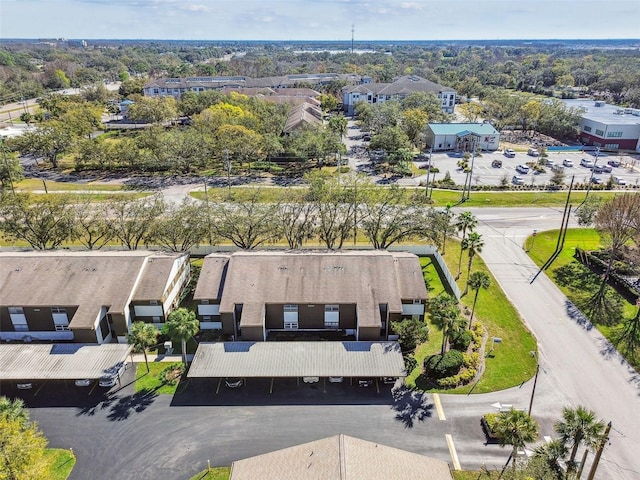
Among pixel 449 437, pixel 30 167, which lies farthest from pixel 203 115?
pixel 449 437

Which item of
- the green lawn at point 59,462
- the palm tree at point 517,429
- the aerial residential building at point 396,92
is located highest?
the aerial residential building at point 396,92

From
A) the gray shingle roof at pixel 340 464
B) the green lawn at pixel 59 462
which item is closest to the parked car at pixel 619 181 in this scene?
the gray shingle roof at pixel 340 464

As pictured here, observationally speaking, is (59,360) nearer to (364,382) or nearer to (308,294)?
(308,294)

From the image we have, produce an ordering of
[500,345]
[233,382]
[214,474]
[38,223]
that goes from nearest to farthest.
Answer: [214,474] < [233,382] < [500,345] < [38,223]

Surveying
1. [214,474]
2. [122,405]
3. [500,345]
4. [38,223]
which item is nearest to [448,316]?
[500,345]

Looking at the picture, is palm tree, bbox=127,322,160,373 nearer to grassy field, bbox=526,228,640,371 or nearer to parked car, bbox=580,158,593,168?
grassy field, bbox=526,228,640,371

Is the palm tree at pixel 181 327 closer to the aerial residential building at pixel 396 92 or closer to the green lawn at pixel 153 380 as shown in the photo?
the green lawn at pixel 153 380
